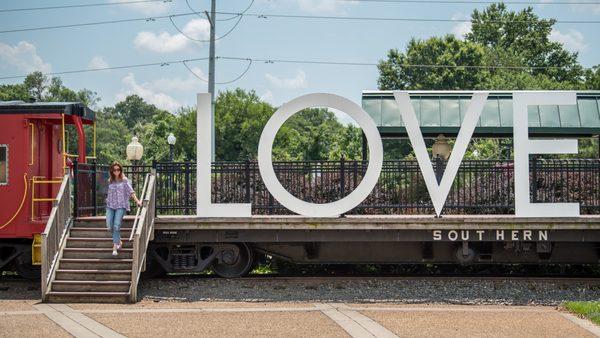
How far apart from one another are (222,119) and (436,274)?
57.8 metres

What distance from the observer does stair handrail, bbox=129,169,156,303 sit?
44.9 ft

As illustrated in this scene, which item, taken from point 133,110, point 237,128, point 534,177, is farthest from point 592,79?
point 133,110

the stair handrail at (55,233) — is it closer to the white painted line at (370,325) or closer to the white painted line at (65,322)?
the white painted line at (65,322)

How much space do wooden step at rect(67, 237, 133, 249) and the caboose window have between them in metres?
1.98

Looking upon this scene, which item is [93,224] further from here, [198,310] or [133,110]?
[133,110]

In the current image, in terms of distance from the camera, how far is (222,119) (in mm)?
73250

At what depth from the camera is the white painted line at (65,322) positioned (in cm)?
1071

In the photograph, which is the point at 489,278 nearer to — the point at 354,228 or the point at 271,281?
the point at 354,228

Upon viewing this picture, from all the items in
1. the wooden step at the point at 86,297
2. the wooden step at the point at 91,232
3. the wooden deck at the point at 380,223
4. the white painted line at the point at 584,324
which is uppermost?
the wooden deck at the point at 380,223

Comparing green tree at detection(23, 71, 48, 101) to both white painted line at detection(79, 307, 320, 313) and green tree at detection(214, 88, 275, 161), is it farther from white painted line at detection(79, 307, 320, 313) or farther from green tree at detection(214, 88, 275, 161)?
white painted line at detection(79, 307, 320, 313)

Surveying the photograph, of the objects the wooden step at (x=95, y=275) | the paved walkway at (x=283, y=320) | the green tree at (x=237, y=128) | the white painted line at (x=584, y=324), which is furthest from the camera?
the green tree at (x=237, y=128)

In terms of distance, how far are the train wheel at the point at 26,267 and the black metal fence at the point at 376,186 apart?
1.52 metres

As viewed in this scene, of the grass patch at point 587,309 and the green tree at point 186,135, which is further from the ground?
the green tree at point 186,135

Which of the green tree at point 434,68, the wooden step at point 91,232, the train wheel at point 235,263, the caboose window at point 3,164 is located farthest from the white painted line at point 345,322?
the green tree at point 434,68
